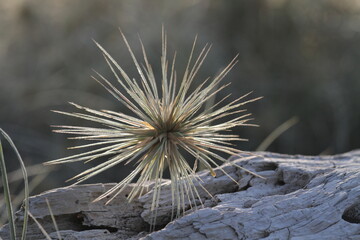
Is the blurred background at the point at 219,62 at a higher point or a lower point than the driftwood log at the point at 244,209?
higher

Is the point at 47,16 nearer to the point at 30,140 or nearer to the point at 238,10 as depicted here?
the point at 30,140

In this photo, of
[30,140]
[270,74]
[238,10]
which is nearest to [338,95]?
[270,74]

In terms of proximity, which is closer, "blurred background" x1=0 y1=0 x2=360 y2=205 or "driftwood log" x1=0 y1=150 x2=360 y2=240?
"driftwood log" x1=0 y1=150 x2=360 y2=240

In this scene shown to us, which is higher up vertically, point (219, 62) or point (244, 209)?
point (219, 62)

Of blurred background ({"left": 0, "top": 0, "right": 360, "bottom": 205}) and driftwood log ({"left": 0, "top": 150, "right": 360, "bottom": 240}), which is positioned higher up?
blurred background ({"left": 0, "top": 0, "right": 360, "bottom": 205})
